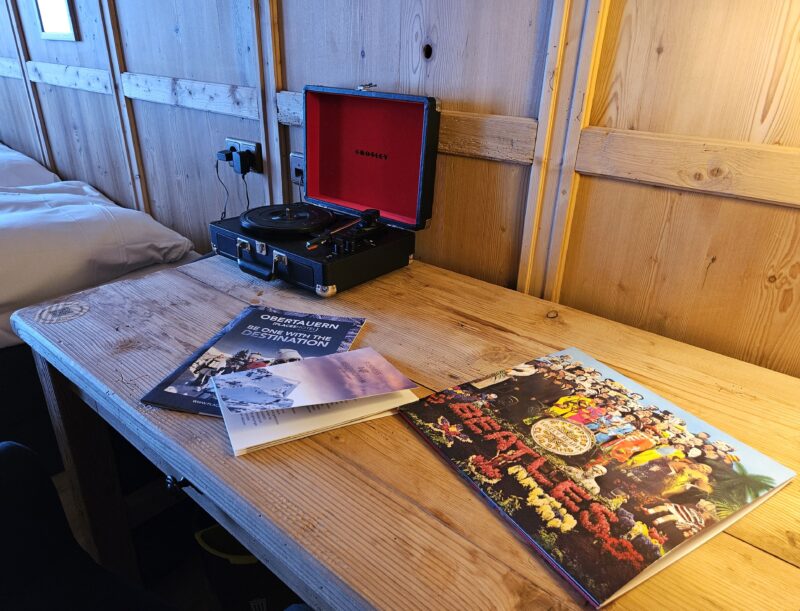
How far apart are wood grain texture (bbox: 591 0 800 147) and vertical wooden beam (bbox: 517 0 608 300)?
37 millimetres

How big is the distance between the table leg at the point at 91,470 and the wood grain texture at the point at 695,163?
3.57 ft

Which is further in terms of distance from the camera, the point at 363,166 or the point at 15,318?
the point at 363,166

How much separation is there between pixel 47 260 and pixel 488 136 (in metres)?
1.19

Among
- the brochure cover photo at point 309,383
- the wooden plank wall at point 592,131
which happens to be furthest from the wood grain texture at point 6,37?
the brochure cover photo at point 309,383

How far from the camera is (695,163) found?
865 mm

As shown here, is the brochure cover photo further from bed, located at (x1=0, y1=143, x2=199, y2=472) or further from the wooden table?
A: bed, located at (x1=0, y1=143, x2=199, y2=472)

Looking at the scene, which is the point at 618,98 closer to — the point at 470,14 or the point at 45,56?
the point at 470,14

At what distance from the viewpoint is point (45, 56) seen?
7.57 feet

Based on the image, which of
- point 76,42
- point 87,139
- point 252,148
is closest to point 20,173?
point 87,139

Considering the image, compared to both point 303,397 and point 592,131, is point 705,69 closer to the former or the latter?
point 592,131

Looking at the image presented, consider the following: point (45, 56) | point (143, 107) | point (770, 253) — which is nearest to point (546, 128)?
point (770, 253)

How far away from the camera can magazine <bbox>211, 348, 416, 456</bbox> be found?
68 centimetres

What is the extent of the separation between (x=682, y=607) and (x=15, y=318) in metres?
1.08

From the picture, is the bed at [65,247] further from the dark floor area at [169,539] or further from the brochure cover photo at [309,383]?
the brochure cover photo at [309,383]
